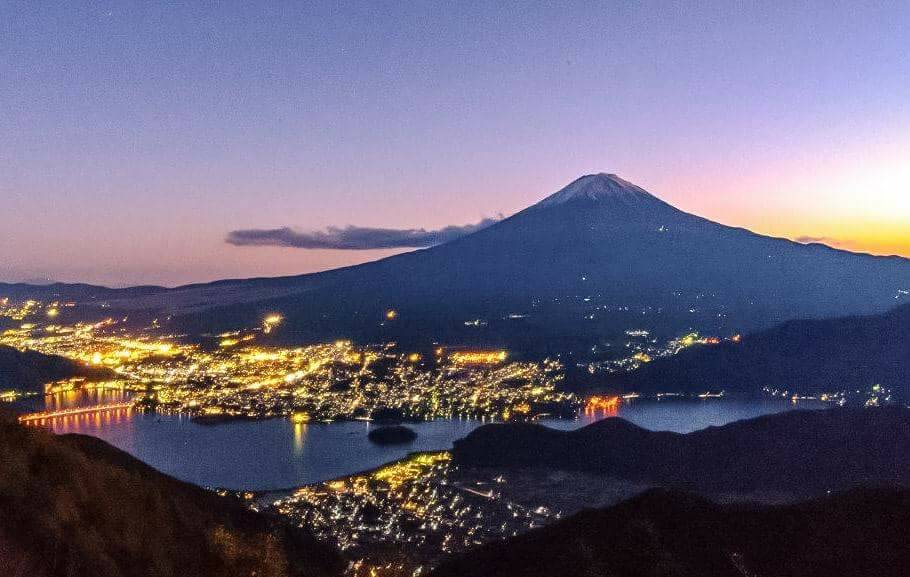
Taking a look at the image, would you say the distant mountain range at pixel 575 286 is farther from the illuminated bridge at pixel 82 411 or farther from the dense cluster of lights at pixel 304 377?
the illuminated bridge at pixel 82 411

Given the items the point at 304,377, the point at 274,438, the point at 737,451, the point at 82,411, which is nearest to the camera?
the point at 737,451

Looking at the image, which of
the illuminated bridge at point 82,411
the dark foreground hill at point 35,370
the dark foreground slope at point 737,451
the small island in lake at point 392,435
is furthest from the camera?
the dark foreground hill at point 35,370

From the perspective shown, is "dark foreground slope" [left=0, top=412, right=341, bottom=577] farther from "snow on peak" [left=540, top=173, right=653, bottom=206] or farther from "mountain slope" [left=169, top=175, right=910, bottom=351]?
"snow on peak" [left=540, top=173, right=653, bottom=206]

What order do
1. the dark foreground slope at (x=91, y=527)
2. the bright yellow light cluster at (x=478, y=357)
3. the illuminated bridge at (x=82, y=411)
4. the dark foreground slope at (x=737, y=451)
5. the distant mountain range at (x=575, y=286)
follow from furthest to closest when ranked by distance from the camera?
1. the distant mountain range at (x=575, y=286)
2. the bright yellow light cluster at (x=478, y=357)
3. the illuminated bridge at (x=82, y=411)
4. the dark foreground slope at (x=737, y=451)
5. the dark foreground slope at (x=91, y=527)

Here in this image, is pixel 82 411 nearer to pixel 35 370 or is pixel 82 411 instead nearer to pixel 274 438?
pixel 35 370

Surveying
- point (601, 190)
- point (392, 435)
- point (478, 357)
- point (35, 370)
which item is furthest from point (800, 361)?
point (35, 370)

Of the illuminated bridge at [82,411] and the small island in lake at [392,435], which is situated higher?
the illuminated bridge at [82,411]

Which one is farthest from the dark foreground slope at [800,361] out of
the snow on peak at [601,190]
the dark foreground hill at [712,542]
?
the snow on peak at [601,190]
